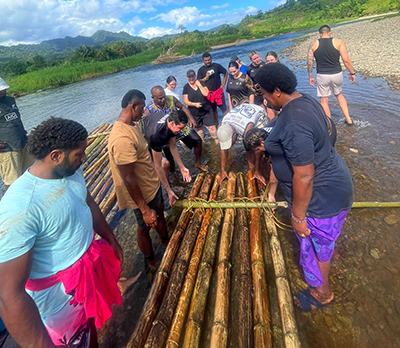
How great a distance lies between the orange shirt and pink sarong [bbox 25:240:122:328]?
89cm

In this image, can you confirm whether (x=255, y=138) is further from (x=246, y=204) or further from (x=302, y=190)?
(x=246, y=204)

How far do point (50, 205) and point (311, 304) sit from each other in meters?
2.70

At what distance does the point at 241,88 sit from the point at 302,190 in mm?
4939

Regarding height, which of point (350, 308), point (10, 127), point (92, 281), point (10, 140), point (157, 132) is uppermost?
point (10, 127)

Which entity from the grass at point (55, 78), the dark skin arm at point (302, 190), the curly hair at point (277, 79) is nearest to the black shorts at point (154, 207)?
the dark skin arm at point (302, 190)

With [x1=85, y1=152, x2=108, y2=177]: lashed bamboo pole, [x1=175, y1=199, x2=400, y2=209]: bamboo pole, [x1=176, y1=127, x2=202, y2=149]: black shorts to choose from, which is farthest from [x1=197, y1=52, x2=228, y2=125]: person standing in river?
[x1=175, y1=199, x2=400, y2=209]: bamboo pole

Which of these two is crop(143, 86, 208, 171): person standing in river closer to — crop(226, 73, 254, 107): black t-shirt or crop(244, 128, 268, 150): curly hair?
crop(226, 73, 254, 107): black t-shirt

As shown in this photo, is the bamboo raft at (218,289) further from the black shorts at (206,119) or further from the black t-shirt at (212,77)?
the black t-shirt at (212,77)

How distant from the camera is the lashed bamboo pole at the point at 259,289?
211 cm

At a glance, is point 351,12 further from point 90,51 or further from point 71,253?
point 71,253

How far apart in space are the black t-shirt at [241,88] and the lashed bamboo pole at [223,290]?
3.67m

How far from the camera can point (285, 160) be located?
6.81 feet

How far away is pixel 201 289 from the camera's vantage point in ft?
8.75

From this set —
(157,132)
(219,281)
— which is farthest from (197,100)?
(219,281)
